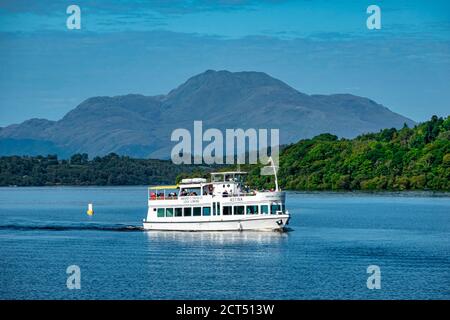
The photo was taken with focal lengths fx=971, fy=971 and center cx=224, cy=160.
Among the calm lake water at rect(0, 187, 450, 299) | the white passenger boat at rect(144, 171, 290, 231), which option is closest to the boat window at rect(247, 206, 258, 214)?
the white passenger boat at rect(144, 171, 290, 231)

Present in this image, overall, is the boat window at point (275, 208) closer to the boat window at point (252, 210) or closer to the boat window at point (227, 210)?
the boat window at point (252, 210)

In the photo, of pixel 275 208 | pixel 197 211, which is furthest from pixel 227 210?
pixel 275 208

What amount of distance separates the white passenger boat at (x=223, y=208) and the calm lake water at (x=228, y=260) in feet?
3.44

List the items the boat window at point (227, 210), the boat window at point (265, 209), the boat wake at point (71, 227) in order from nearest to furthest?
the boat window at point (265, 209) → the boat window at point (227, 210) → the boat wake at point (71, 227)

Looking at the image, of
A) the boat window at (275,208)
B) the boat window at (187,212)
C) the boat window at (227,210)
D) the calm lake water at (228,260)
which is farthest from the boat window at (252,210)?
the boat window at (187,212)

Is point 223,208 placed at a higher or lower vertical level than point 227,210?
higher

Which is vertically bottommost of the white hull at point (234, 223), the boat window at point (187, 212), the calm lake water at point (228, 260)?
the calm lake water at point (228, 260)

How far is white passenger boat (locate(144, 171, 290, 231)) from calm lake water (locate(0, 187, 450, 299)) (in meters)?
1.05

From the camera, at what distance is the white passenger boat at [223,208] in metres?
85.8

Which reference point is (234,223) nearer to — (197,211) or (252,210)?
(252,210)

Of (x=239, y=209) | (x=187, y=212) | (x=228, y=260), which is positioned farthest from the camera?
(x=187, y=212)

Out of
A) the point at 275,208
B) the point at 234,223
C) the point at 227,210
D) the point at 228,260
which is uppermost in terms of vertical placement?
the point at 275,208

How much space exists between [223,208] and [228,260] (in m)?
17.0

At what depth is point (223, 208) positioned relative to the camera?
86938mm
